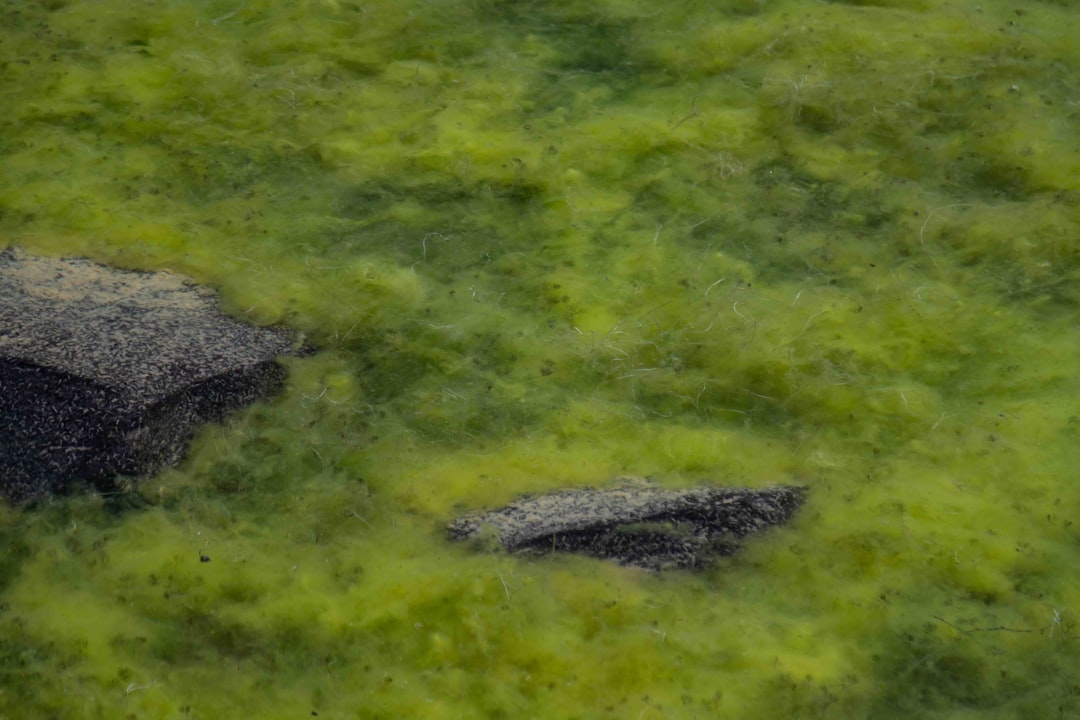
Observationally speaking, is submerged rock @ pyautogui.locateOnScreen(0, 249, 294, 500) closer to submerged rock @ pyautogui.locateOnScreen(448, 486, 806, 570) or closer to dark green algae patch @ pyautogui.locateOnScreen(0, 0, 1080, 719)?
dark green algae patch @ pyautogui.locateOnScreen(0, 0, 1080, 719)

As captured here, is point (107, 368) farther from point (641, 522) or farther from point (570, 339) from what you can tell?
point (641, 522)

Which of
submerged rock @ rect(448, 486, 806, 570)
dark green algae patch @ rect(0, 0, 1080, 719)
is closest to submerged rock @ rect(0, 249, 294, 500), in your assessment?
dark green algae patch @ rect(0, 0, 1080, 719)

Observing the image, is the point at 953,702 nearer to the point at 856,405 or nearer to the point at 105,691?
the point at 856,405

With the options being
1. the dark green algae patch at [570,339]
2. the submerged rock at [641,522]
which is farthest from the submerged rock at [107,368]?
the submerged rock at [641,522]

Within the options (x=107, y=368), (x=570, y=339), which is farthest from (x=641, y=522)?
(x=107, y=368)

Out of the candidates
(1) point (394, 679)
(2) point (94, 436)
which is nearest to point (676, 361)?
(1) point (394, 679)

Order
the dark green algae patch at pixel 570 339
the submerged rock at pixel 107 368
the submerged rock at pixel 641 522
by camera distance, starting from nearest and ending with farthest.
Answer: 1. the dark green algae patch at pixel 570 339
2. the submerged rock at pixel 641 522
3. the submerged rock at pixel 107 368

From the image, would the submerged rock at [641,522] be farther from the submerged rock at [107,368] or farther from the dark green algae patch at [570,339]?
the submerged rock at [107,368]
